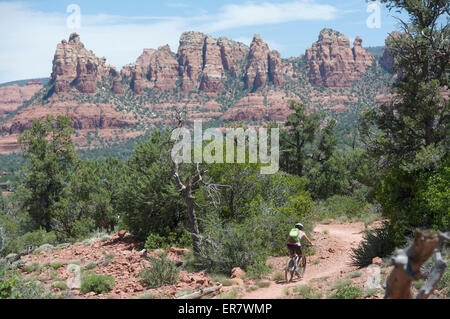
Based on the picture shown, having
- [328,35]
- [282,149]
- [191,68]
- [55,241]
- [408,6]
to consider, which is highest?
[328,35]

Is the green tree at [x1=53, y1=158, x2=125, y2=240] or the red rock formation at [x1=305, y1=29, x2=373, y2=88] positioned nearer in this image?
the green tree at [x1=53, y1=158, x2=125, y2=240]

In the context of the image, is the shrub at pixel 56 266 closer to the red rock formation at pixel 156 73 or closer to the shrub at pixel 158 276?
the shrub at pixel 158 276

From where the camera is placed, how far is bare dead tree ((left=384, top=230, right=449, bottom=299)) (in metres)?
4.11

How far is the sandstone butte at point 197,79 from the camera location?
130750 mm

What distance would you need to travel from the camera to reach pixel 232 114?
13188cm

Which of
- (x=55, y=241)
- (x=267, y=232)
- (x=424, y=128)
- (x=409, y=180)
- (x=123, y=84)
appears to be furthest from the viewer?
(x=123, y=84)

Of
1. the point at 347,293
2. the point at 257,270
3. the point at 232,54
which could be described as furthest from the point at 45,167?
the point at 232,54

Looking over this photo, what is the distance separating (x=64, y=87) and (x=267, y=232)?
147292 mm

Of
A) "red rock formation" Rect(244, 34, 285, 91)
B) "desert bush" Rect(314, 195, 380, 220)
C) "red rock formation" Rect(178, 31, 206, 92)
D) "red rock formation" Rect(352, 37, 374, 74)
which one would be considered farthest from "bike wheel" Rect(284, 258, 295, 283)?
"red rock formation" Rect(352, 37, 374, 74)

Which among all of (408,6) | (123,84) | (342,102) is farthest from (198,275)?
(123,84)

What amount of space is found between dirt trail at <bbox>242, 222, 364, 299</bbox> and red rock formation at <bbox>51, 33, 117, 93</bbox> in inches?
5397

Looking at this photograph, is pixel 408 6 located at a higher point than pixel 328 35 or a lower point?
lower

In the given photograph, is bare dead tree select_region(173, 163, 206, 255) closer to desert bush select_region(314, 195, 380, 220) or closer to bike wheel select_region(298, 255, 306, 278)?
bike wheel select_region(298, 255, 306, 278)

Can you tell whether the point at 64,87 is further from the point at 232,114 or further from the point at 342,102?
the point at 342,102
